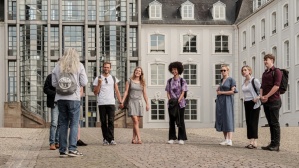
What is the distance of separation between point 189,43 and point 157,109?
6.15m

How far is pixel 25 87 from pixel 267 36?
18.4 m

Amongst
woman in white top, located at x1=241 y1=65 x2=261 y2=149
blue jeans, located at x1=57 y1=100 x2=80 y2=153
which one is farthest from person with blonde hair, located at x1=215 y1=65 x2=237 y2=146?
blue jeans, located at x1=57 y1=100 x2=80 y2=153

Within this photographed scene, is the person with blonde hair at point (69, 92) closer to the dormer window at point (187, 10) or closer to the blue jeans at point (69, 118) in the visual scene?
the blue jeans at point (69, 118)

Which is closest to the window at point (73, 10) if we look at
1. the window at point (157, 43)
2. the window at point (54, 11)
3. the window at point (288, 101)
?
the window at point (54, 11)

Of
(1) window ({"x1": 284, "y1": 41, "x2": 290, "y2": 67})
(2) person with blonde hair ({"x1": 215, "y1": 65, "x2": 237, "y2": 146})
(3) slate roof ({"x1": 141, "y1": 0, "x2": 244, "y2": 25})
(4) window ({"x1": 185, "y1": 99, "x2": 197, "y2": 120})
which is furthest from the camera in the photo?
(3) slate roof ({"x1": 141, "y1": 0, "x2": 244, "y2": 25})

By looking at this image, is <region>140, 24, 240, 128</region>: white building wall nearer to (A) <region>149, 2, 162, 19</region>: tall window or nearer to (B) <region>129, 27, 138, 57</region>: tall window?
(A) <region>149, 2, 162, 19</region>: tall window

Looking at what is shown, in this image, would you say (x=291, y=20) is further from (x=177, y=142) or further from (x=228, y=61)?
(x=177, y=142)

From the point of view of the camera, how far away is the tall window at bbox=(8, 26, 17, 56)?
2368 inches

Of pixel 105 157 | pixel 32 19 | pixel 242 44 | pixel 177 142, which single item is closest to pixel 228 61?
pixel 242 44

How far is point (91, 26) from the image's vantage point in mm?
61281

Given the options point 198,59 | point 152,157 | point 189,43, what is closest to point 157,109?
point 198,59

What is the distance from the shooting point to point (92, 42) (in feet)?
200

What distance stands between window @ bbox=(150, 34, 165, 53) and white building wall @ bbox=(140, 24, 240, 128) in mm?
309

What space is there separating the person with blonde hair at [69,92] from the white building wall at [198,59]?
4748cm
